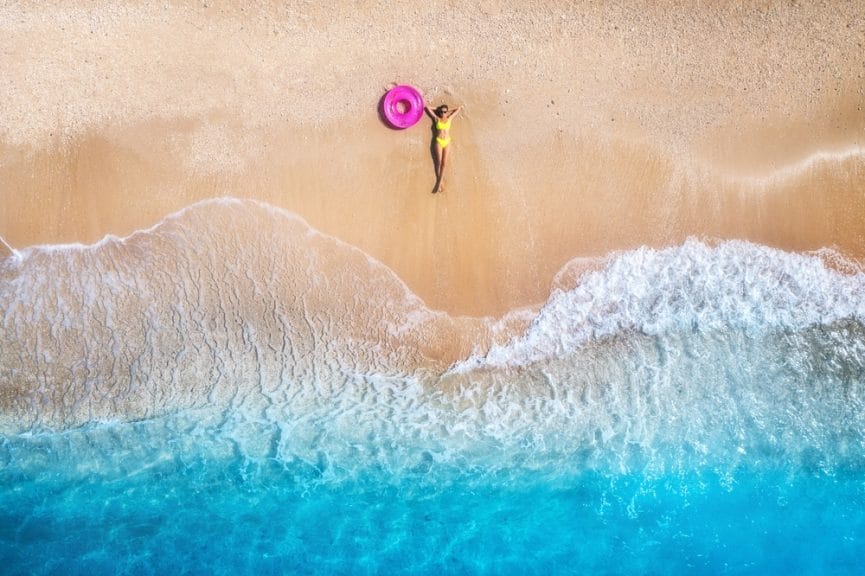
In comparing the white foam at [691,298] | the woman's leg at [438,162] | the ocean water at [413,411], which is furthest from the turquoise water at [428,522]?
the woman's leg at [438,162]

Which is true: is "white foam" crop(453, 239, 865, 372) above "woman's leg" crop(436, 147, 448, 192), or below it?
below

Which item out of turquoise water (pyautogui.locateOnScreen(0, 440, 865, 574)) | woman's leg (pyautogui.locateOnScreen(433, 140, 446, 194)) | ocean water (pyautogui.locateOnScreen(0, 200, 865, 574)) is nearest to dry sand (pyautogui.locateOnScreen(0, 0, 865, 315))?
woman's leg (pyautogui.locateOnScreen(433, 140, 446, 194))

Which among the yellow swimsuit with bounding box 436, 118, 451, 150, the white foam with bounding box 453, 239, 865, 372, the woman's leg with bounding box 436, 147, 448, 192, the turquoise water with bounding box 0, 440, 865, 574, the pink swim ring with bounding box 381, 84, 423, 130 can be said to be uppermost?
the pink swim ring with bounding box 381, 84, 423, 130

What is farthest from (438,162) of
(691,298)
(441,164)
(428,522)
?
(428,522)

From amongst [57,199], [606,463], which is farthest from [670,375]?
[57,199]

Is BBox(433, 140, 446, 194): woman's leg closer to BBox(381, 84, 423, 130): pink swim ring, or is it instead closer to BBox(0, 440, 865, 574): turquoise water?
BBox(381, 84, 423, 130): pink swim ring

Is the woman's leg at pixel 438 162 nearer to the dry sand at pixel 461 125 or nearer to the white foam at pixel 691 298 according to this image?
the dry sand at pixel 461 125

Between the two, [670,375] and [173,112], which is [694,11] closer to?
[670,375]
